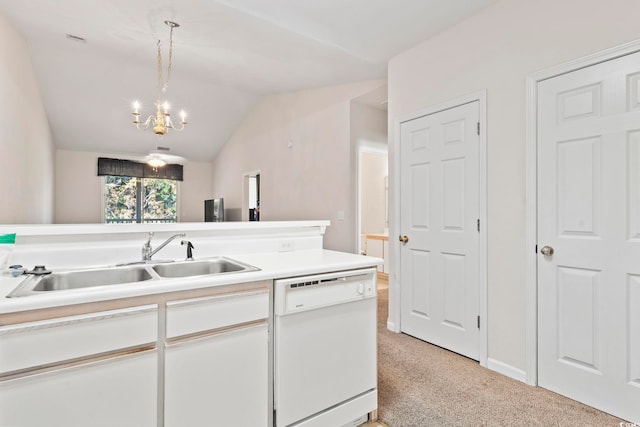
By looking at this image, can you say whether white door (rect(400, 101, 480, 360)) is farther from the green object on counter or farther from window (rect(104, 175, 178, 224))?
window (rect(104, 175, 178, 224))

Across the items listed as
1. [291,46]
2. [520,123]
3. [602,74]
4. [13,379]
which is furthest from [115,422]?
[291,46]

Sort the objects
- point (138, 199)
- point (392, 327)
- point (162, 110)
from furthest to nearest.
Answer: point (138, 199)
point (162, 110)
point (392, 327)

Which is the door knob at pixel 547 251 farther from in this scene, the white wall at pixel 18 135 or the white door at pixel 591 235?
the white wall at pixel 18 135

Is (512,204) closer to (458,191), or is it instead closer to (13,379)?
(458,191)

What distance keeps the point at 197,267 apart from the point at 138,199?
25.1 ft

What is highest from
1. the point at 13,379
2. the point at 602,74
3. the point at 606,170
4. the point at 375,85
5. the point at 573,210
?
the point at 375,85

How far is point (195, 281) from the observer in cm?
130

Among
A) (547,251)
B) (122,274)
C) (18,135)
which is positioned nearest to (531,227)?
(547,251)

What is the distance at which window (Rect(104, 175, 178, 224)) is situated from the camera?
800cm

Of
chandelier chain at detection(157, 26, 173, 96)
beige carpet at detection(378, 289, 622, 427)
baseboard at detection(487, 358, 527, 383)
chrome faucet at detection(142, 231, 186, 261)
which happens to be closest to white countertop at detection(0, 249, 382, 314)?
chrome faucet at detection(142, 231, 186, 261)

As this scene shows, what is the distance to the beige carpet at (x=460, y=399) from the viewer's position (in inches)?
68.8

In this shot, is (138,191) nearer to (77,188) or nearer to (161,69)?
(77,188)

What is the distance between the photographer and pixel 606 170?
1812 mm

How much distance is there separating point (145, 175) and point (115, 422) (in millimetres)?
8274
